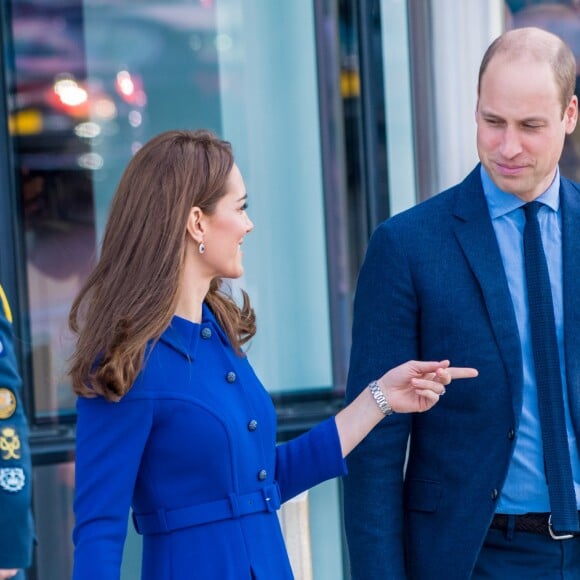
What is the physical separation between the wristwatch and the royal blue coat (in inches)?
10.0

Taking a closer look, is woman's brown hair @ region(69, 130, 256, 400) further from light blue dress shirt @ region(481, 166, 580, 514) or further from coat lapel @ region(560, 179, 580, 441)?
coat lapel @ region(560, 179, 580, 441)

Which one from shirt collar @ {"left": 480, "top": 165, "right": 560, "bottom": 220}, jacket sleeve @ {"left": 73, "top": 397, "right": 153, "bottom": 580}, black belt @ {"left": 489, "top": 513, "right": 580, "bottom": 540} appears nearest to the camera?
jacket sleeve @ {"left": 73, "top": 397, "right": 153, "bottom": 580}

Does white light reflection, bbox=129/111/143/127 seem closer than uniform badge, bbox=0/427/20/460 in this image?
No

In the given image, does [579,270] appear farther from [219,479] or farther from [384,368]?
[219,479]

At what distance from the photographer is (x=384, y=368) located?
274 cm

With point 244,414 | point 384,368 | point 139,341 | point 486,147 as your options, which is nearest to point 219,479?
point 244,414

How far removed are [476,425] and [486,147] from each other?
60cm

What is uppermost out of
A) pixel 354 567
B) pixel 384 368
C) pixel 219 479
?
pixel 384 368

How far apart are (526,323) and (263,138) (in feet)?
8.66

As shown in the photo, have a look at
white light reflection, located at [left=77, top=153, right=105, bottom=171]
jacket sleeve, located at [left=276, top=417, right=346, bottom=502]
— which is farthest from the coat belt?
white light reflection, located at [left=77, top=153, right=105, bottom=171]

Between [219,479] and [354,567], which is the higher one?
[219,479]

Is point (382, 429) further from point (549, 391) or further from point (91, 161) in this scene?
point (91, 161)

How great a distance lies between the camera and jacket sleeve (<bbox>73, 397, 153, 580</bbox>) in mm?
2293

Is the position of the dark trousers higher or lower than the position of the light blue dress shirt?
lower
